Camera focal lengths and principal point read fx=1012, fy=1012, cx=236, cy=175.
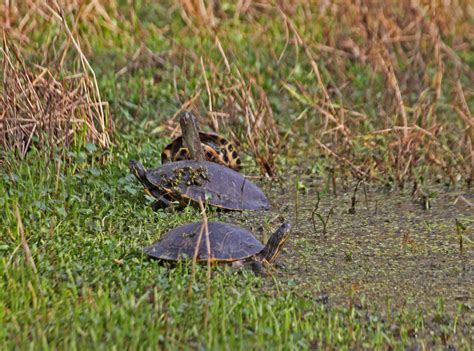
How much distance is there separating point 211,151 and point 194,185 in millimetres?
643

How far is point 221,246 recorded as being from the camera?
4.35 meters

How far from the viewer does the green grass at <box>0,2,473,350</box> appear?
361cm

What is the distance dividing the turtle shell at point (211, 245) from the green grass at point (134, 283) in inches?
2.5

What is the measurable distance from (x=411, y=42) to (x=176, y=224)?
403cm

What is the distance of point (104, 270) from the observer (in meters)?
4.22

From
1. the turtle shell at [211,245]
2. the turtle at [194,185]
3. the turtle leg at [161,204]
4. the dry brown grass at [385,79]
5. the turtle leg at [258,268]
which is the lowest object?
the dry brown grass at [385,79]

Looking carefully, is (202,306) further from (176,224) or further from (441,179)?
(441,179)

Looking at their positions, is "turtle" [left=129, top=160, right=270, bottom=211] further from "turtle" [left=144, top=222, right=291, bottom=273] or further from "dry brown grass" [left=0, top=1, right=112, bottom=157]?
"turtle" [left=144, top=222, right=291, bottom=273]

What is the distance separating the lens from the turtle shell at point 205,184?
206 inches

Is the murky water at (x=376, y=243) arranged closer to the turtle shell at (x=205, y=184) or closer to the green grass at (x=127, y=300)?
the turtle shell at (x=205, y=184)

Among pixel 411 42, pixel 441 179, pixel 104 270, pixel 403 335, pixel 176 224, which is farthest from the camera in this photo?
pixel 411 42

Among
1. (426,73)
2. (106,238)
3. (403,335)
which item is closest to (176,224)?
(106,238)

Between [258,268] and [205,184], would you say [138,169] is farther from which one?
[258,268]

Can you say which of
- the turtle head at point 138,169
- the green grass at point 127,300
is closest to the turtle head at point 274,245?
the green grass at point 127,300
